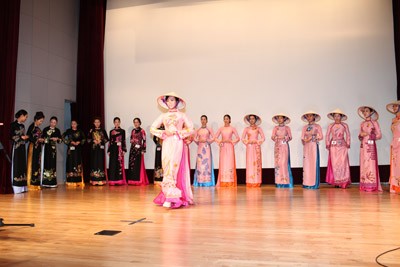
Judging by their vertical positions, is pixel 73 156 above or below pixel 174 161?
above

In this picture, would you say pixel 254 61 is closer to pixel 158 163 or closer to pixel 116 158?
pixel 158 163

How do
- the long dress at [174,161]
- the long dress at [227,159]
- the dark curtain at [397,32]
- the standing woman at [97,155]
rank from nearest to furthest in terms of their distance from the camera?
the long dress at [174,161]
the dark curtain at [397,32]
the long dress at [227,159]
the standing woman at [97,155]

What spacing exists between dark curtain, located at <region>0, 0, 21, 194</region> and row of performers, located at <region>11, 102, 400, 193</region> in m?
0.14

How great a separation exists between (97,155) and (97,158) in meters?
0.06

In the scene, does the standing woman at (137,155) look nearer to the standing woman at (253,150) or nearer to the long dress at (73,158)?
the long dress at (73,158)

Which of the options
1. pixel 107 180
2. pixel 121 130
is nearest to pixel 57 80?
pixel 121 130

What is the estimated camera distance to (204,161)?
802 cm

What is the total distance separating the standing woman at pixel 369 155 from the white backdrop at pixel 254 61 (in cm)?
120

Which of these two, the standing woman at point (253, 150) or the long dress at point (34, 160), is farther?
the standing woman at point (253, 150)

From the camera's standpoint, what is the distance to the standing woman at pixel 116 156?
27.0ft

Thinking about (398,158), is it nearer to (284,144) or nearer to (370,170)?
(370,170)

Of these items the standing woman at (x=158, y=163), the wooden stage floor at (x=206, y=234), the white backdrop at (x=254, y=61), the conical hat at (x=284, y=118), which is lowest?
the wooden stage floor at (x=206, y=234)

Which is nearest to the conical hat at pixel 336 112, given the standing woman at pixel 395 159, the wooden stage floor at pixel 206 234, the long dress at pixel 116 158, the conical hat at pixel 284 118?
the conical hat at pixel 284 118

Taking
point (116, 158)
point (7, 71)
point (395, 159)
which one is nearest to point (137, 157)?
point (116, 158)
